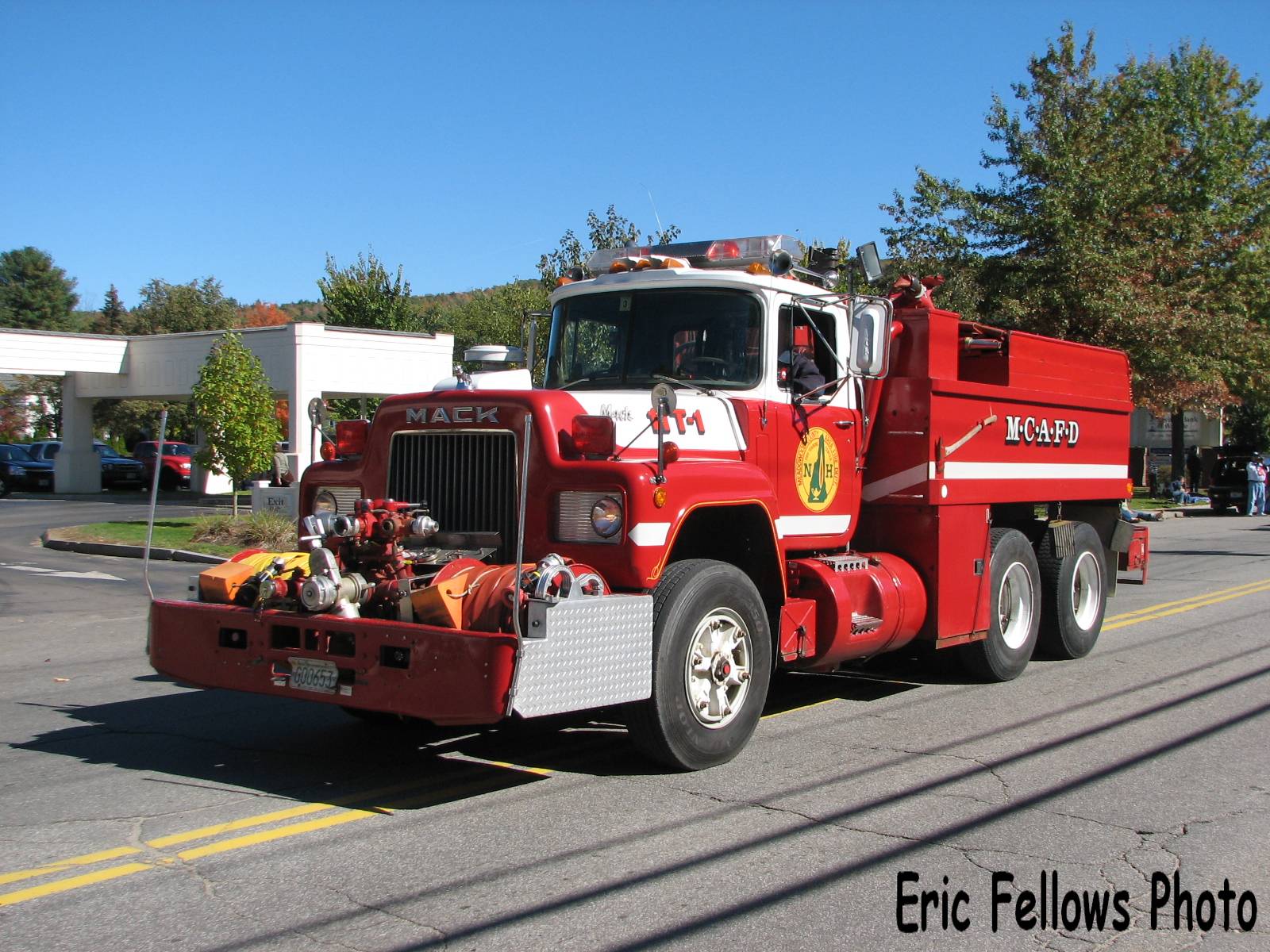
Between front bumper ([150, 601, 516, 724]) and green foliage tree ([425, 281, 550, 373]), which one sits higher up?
green foliage tree ([425, 281, 550, 373])

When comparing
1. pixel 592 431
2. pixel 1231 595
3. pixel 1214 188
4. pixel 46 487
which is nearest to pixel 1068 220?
pixel 1214 188

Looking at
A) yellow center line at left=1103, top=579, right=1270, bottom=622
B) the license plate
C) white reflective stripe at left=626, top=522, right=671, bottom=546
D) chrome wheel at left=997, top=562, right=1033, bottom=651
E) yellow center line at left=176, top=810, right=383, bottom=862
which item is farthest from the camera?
yellow center line at left=1103, top=579, right=1270, bottom=622

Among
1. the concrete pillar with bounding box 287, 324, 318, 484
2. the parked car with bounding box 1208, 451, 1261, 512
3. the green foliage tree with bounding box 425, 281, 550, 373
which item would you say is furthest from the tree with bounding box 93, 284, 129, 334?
the parked car with bounding box 1208, 451, 1261, 512

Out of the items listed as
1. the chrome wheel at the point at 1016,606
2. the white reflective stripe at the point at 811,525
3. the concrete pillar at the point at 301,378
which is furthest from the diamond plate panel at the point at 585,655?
the concrete pillar at the point at 301,378

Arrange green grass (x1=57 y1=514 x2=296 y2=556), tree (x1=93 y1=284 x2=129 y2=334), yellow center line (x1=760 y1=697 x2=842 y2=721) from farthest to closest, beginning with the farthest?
tree (x1=93 y1=284 x2=129 y2=334)
green grass (x1=57 y1=514 x2=296 y2=556)
yellow center line (x1=760 y1=697 x2=842 y2=721)

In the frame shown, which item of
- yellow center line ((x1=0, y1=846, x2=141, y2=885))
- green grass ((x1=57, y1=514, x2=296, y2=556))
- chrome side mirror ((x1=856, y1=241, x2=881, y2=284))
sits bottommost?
yellow center line ((x1=0, y1=846, x2=141, y2=885))

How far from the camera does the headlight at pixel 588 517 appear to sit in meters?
5.89

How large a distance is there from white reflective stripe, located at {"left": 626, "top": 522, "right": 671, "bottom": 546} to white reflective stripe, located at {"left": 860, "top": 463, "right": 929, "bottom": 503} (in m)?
2.65

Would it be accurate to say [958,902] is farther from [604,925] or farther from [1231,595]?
[1231,595]

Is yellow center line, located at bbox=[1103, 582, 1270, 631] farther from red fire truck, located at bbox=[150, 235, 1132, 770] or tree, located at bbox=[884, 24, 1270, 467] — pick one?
tree, located at bbox=[884, 24, 1270, 467]

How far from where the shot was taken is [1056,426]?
9.98 metres

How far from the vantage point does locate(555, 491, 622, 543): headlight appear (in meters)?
5.89

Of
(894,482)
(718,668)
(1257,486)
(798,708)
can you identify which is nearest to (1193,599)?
(894,482)

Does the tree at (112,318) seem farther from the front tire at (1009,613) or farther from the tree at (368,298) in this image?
the front tire at (1009,613)
